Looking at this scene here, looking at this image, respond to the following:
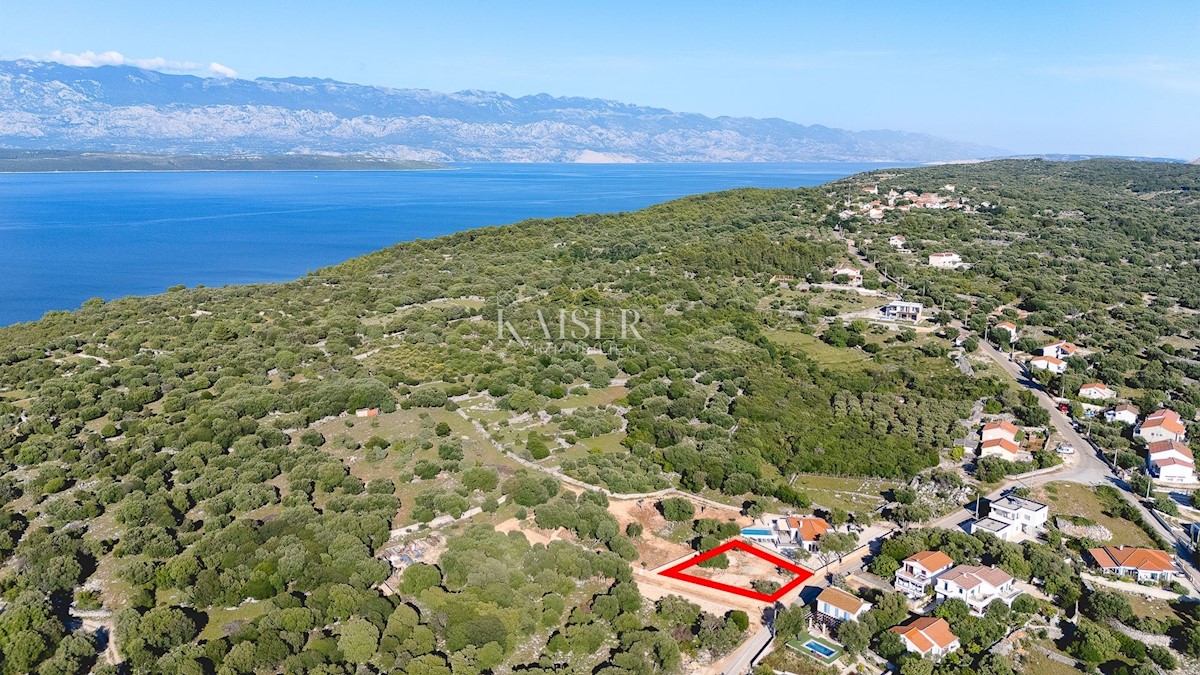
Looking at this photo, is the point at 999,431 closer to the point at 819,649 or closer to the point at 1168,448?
the point at 1168,448

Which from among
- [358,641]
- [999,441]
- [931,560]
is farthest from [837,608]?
[999,441]

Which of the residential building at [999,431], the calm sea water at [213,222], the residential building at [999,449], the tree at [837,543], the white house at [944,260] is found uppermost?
the white house at [944,260]

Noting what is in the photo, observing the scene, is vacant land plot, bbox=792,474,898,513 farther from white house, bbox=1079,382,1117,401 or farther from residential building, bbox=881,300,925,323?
residential building, bbox=881,300,925,323

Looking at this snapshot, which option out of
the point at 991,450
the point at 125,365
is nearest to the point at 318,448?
the point at 125,365

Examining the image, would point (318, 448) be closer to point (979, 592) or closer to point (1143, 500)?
point (979, 592)

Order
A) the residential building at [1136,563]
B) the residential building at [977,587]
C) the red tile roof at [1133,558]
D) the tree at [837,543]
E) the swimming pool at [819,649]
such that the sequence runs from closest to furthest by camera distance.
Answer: the swimming pool at [819,649] → the residential building at [977,587] → the residential building at [1136,563] → the red tile roof at [1133,558] → the tree at [837,543]

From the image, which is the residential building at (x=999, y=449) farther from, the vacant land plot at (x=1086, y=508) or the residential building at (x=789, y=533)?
the residential building at (x=789, y=533)

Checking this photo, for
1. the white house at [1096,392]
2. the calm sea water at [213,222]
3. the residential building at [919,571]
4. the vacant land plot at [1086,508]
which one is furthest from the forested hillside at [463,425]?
the calm sea water at [213,222]
